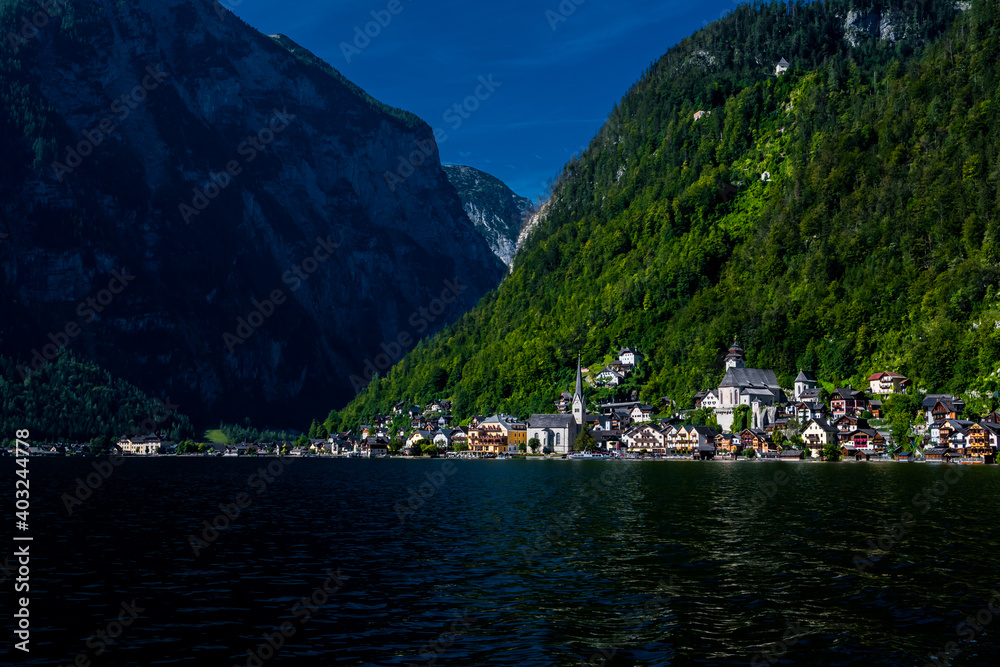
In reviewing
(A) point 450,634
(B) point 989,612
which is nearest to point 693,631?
(A) point 450,634

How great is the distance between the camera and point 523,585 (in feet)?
111

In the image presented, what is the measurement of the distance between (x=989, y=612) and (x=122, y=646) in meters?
29.4

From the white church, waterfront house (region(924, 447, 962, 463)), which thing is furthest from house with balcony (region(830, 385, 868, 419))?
the white church

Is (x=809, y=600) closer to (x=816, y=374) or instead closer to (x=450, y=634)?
(x=450, y=634)

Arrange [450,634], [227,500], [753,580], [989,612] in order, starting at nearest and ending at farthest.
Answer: [450,634] → [989,612] → [753,580] → [227,500]

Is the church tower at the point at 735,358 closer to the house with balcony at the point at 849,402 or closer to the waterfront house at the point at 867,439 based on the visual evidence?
the house with balcony at the point at 849,402

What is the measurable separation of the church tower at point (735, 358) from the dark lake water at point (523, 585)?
130392 millimetres

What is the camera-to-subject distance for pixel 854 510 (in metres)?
60.6

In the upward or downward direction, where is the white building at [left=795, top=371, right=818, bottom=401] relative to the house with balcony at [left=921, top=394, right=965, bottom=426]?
upward

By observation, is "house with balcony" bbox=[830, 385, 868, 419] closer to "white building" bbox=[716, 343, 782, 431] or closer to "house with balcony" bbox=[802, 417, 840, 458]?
"house with balcony" bbox=[802, 417, 840, 458]

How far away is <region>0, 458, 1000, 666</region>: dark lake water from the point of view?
81.6 feet

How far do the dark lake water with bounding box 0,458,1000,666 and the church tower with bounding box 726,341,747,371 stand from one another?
428 ft

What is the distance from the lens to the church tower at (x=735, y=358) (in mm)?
195000

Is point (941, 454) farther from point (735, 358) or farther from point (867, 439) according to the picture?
point (735, 358)
